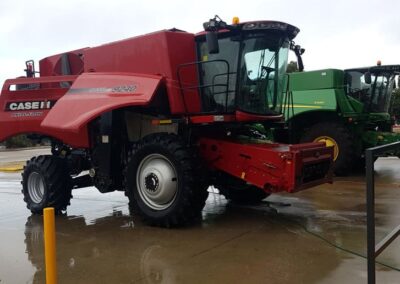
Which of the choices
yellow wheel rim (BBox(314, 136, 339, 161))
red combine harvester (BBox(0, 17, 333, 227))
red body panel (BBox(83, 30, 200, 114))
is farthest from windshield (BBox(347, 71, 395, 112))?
red body panel (BBox(83, 30, 200, 114))

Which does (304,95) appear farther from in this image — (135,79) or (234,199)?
(135,79)

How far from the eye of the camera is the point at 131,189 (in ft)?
23.0

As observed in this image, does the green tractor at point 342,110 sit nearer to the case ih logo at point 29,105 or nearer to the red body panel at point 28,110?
the red body panel at point 28,110

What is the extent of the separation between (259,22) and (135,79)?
1.87 metres

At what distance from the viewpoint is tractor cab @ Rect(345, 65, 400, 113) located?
12320mm

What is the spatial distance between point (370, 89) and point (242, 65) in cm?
682

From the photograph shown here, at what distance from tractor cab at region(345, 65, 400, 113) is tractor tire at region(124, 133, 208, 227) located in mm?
7032

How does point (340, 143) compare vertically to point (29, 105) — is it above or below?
below

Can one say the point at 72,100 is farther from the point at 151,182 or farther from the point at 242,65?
the point at 242,65

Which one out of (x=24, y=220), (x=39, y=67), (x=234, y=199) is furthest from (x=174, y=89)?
(x=39, y=67)

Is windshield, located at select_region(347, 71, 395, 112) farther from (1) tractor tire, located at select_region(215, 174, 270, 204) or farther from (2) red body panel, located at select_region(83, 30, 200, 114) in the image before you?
(2) red body panel, located at select_region(83, 30, 200, 114)

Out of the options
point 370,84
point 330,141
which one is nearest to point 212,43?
point 330,141

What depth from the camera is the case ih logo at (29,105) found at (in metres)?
8.17

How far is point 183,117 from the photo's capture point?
6941mm
